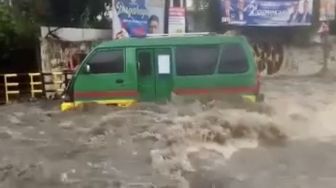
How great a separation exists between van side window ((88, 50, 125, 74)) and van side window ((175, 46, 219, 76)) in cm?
102

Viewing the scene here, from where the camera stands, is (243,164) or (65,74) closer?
(243,164)

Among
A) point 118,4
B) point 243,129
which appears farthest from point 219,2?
point 243,129

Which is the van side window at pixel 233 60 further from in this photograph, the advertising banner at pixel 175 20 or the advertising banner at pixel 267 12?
the advertising banner at pixel 267 12

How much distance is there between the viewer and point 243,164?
9141 millimetres

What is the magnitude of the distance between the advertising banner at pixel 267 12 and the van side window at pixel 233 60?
1298 cm

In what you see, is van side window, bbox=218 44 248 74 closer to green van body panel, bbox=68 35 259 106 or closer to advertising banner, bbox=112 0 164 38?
green van body panel, bbox=68 35 259 106

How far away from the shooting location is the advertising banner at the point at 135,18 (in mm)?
23047

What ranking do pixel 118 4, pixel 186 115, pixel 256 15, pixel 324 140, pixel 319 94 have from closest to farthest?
pixel 324 140 < pixel 186 115 < pixel 319 94 < pixel 118 4 < pixel 256 15

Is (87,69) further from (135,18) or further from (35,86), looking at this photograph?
(135,18)

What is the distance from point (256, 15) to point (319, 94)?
747 cm

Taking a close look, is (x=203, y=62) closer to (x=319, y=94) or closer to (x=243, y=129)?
(x=243, y=129)

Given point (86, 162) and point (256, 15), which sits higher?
point (256, 15)

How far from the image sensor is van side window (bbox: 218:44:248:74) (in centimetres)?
1259

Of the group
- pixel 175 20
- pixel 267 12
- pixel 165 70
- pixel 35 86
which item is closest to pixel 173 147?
pixel 165 70
